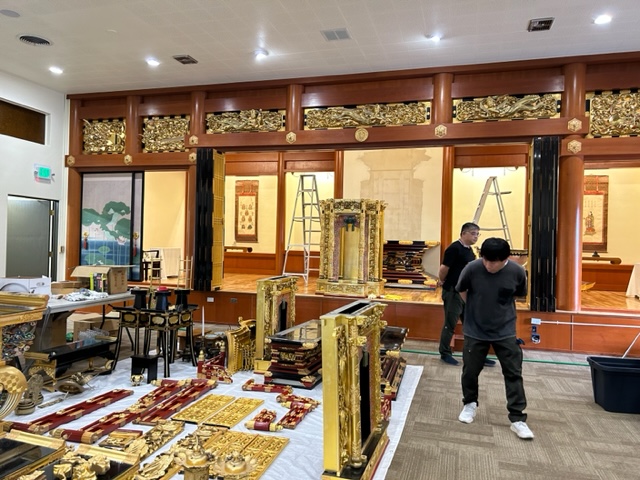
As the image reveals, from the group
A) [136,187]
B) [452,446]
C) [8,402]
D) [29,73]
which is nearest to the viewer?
[8,402]

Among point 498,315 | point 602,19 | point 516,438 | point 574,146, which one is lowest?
point 516,438

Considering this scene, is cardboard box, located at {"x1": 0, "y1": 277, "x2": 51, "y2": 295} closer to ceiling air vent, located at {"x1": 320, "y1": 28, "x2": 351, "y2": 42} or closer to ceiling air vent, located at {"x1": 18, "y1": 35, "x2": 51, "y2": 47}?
ceiling air vent, located at {"x1": 18, "y1": 35, "x2": 51, "y2": 47}

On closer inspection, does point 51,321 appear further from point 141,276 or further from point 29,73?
point 29,73

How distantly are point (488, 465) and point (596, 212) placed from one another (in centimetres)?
836

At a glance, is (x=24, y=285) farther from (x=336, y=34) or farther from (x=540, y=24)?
(x=540, y=24)

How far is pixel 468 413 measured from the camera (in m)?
3.34

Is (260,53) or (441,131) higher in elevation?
(260,53)

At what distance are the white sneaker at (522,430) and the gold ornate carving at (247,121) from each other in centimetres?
486

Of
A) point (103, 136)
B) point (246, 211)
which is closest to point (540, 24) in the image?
point (103, 136)

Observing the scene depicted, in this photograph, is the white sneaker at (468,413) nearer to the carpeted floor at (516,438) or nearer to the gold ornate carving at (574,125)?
the carpeted floor at (516,438)

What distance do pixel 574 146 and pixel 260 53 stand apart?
13.1 ft

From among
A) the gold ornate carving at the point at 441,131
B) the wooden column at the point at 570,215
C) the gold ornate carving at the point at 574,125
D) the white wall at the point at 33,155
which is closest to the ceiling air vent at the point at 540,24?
the wooden column at the point at 570,215

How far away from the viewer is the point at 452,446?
2.93 meters

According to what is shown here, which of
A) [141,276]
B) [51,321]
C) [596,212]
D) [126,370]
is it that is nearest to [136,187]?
[141,276]
